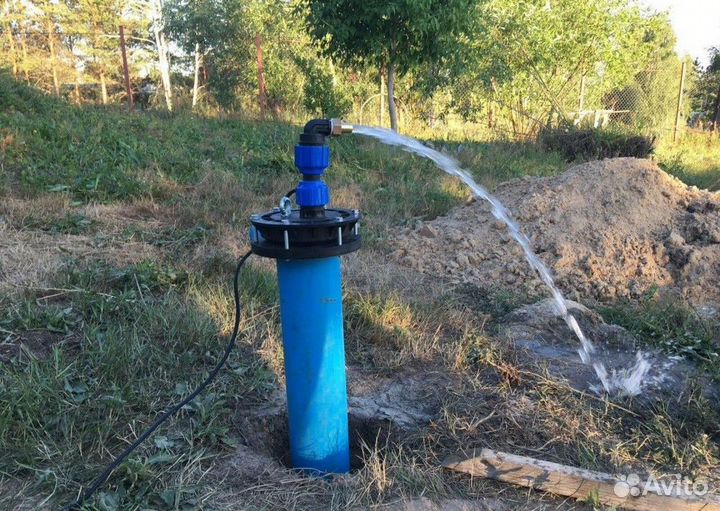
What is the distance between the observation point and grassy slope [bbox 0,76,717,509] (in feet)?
5.76

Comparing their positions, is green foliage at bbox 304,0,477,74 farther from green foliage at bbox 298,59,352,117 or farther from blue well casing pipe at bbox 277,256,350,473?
blue well casing pipe at bbox 277,256,350,473

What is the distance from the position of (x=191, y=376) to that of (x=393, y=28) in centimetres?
560

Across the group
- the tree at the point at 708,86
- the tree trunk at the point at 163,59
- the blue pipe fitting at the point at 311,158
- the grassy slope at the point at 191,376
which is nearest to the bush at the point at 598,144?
the grassy slope at the point at 191,376

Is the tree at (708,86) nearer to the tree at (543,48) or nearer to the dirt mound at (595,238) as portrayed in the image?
the tree at (543,48)

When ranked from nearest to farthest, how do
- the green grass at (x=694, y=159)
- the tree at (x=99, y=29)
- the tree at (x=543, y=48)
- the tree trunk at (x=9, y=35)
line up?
the green grass at (x=694, y=159)
the tree at (x=543, y=48)
the tree trunk at (x=9, y=35)
the tree at (x=99, y=29)

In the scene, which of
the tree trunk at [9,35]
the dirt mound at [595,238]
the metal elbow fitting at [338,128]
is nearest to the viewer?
the metal elbow fitting at [338,128]

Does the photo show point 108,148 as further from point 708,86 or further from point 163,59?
point 708,86

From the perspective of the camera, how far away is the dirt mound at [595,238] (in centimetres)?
394

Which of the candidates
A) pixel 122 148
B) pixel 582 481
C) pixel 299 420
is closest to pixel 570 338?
pixel 582 481

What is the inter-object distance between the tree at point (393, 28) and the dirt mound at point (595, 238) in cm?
243

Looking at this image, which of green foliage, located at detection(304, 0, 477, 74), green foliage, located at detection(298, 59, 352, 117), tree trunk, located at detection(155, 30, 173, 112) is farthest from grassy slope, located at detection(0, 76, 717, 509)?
tree trunk, located at detection(155, 30, 173, 112)

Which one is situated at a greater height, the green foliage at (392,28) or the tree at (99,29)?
the tree at (99,29)

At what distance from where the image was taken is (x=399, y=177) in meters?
6.45

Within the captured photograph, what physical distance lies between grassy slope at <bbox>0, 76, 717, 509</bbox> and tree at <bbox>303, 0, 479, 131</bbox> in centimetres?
318
